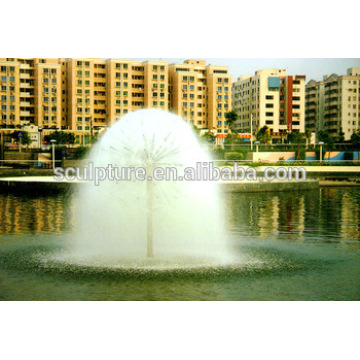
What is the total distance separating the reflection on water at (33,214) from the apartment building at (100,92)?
39809 millimetres

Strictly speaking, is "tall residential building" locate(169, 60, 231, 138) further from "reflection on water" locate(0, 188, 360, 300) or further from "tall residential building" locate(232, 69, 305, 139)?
"reflection on water" locate(0, 188, 360, 300)

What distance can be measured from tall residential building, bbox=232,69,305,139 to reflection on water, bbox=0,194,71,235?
67.7m

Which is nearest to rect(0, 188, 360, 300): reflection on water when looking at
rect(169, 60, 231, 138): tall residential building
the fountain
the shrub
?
the fountain

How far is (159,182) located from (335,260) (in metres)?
2.95

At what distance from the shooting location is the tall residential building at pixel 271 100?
288 feet

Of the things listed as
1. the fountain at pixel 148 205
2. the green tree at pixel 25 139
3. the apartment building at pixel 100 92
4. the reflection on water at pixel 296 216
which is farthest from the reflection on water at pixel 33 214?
the green tree at pixel 25 139

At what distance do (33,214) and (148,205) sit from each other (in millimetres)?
6925

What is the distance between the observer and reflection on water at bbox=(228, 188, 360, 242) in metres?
10.9

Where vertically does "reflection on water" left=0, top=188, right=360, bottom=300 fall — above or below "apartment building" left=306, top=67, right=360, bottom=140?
below

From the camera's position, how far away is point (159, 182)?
8461 mm

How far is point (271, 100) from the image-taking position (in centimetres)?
8912

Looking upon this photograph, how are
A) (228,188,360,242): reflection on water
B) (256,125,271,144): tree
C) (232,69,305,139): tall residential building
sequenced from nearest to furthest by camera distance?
(228,188,360,242): reflection on water < (256,125,271,144): tree < (232,69,305,139): tall residential building

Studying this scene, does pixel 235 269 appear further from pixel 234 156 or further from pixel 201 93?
pixel 201 93

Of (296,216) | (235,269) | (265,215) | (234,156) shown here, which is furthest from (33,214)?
(234,156)
